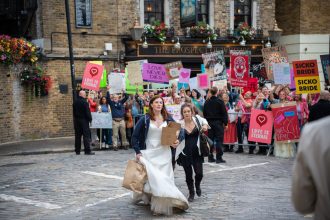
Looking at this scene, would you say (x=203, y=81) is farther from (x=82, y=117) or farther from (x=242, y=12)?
(x=242, y=12)

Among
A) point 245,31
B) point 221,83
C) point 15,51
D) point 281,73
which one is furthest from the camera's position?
point 245,31

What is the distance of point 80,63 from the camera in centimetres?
2023

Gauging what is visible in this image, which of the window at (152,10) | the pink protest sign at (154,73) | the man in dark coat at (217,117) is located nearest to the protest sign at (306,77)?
the man in dark coat at (217,117)

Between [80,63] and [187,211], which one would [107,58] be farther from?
[187,211]

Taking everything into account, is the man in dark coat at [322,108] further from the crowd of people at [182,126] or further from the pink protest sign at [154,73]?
the pink protest sign at [154,73]

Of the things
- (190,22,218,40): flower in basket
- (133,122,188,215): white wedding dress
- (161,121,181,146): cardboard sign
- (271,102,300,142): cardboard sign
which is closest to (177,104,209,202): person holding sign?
(133,122,188,215): white wedding dress

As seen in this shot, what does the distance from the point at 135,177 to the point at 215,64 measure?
32.2 feet

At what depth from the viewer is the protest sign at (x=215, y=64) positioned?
1667 cm

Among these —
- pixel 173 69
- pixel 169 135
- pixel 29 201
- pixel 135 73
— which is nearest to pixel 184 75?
pixel 173 69

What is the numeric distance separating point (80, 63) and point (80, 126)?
6.29m

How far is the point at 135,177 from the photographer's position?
754cm

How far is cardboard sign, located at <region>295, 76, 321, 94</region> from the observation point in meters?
13.7

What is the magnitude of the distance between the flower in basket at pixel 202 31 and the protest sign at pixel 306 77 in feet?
30.7

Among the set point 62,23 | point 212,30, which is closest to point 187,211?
point 62,23
